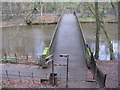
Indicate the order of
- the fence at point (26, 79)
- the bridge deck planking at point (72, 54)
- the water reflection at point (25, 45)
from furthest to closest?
the water reflection at point (25, 45), the bridge deck planking at point (72, 54), the fence at point (26, 79)

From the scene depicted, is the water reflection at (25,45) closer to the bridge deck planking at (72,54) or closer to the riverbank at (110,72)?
the bridge deck planking at (72,54)

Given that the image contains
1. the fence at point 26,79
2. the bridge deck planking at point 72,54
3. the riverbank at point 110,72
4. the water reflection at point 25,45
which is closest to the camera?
the fence at point 26,79

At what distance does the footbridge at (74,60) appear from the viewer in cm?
762

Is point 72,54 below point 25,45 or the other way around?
the other way around

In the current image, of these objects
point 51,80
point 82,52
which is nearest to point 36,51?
point 82,52

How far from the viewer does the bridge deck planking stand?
26.1 ft

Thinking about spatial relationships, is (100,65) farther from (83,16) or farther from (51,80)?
(83,16)

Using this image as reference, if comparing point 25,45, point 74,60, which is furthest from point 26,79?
point 25,45

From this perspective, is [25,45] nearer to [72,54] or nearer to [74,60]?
[72,54]

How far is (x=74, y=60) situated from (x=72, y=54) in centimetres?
88

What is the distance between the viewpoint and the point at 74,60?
34.4 ft

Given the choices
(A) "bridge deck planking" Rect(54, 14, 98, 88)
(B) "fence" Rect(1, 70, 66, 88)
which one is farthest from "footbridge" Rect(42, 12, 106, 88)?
(B) "fence" Rect(1, 70, 66, 88)

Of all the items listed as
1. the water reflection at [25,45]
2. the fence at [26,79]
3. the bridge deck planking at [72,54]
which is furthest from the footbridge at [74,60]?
the water reflection at [25,45]

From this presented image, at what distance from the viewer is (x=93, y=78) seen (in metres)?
8.09
